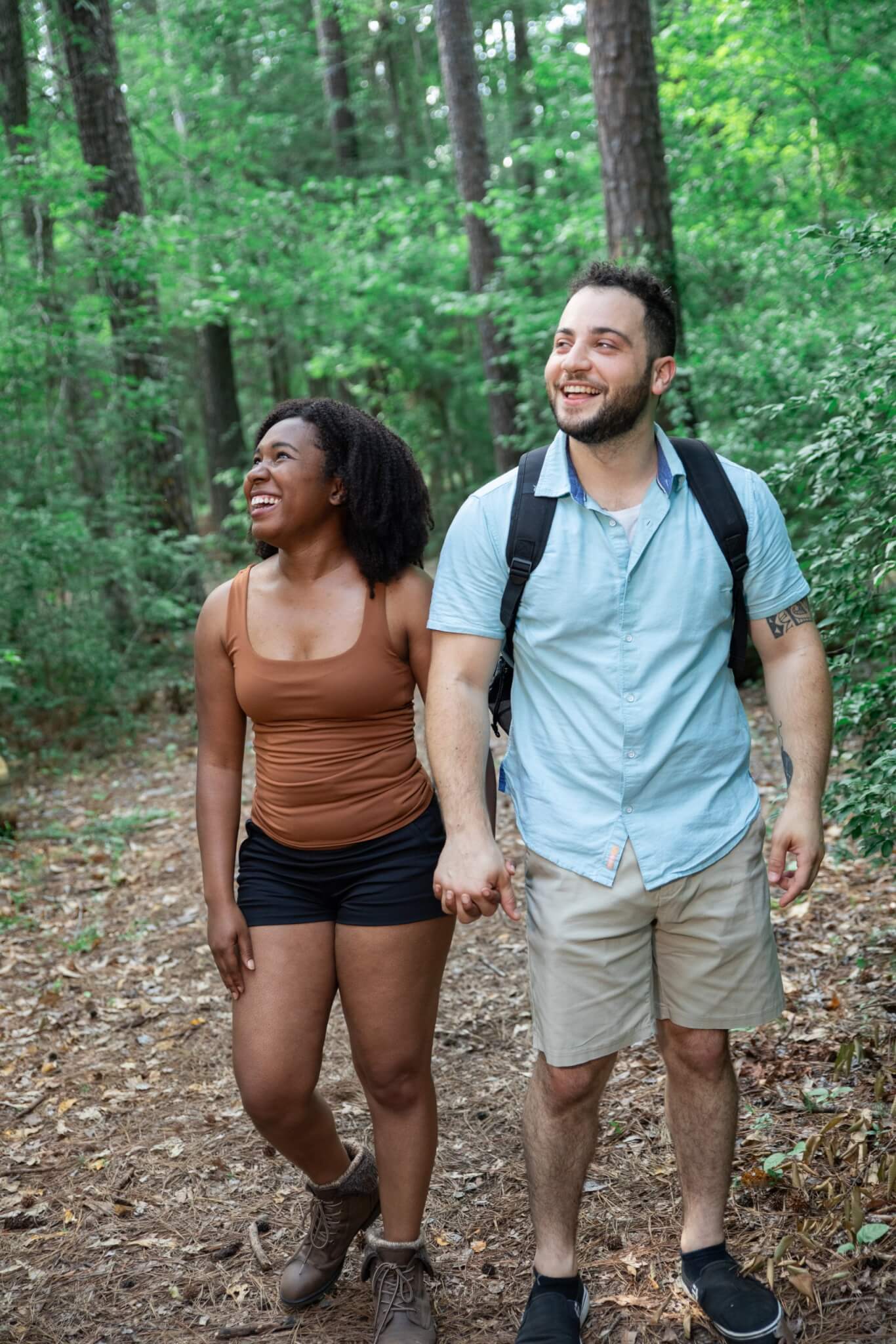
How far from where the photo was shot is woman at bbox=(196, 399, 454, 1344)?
292 centimetres

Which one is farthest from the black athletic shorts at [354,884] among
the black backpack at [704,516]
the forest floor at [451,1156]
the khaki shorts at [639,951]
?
the forest floor at [451,1156]

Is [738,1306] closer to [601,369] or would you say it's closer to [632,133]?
[601,369]

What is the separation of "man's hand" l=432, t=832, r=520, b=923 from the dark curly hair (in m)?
1.24

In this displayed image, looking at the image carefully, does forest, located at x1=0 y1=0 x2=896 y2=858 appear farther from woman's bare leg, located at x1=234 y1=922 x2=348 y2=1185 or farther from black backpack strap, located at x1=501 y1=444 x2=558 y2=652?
woman's bare leg, located at x1=234 y1=922 x2=348 y2=1185

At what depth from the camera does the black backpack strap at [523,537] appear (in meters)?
2.73

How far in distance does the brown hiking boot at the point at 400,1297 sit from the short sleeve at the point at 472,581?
159 cm

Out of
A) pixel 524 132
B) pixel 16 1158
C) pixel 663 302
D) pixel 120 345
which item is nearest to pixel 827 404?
pixel 663 302

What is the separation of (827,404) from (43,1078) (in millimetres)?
3920

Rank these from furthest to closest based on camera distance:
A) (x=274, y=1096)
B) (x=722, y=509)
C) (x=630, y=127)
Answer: (x=630, y=127) → (x=274, y=1096) → (x=722, y=509)

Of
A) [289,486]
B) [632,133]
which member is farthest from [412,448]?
[289,486]

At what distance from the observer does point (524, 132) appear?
20688 mm

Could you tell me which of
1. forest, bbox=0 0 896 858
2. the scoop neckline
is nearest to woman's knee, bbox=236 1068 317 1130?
the scoop neckline

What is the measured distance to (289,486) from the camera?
2988 millimetres

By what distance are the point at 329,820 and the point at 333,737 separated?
207mm
